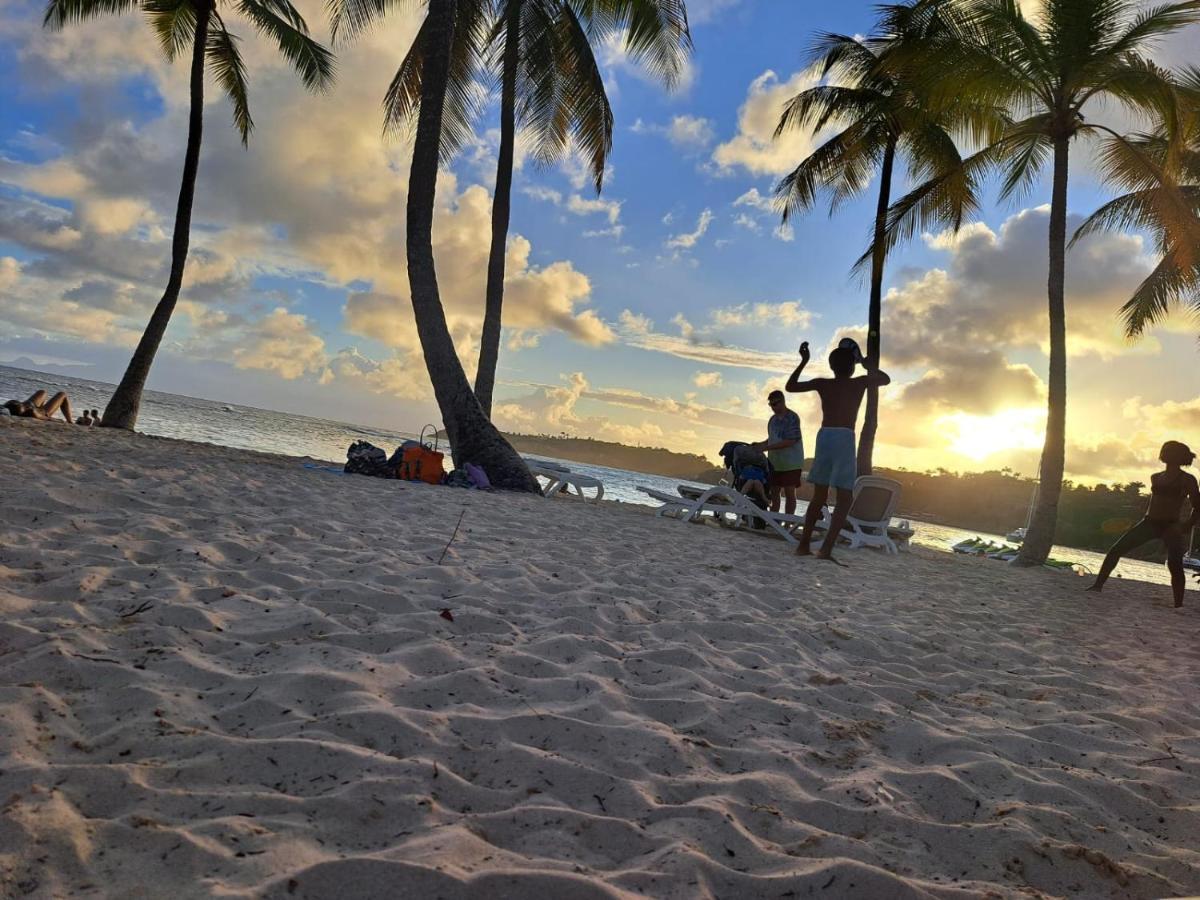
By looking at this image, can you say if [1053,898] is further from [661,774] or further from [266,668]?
[266,668]

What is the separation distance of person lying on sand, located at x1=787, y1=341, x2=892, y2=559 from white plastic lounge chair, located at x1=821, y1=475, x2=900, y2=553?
120 inches

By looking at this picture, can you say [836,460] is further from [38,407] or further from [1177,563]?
[38,407]

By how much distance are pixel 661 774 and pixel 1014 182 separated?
1381cm

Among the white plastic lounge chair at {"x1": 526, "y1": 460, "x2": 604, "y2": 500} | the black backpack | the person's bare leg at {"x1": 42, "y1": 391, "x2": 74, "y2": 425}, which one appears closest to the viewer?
the black backpack

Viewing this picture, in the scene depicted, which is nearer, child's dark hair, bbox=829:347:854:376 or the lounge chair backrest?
child's dark hair, bbox=829:347:854:376

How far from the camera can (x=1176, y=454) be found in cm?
639

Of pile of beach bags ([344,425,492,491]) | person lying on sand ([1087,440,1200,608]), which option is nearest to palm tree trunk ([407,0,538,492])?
pile of beach bags ([344,425,492,491])

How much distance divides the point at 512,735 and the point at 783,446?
6802mm

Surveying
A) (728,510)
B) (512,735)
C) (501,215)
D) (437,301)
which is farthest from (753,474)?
(512,735)

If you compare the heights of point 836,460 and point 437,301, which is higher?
point 437,301

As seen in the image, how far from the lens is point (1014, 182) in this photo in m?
12.0

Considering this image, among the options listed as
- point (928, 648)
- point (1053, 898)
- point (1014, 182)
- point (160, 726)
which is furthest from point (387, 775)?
point (1014, 182)

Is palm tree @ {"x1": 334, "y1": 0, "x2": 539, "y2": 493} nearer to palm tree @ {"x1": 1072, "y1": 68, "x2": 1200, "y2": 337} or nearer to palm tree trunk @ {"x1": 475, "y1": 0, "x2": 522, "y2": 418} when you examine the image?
palm tree trunk @ {"x1": 475, "y1": 0, "x2": 522, "y2": 418}

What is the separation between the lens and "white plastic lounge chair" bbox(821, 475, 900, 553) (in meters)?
8.80
